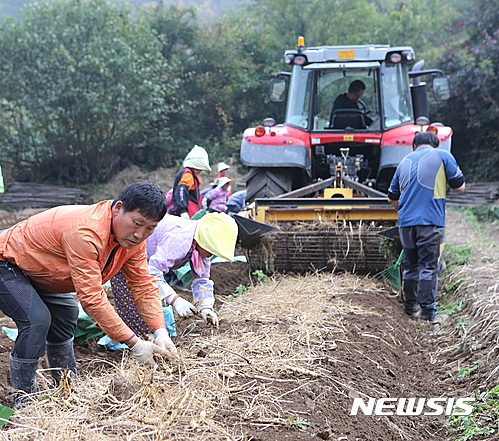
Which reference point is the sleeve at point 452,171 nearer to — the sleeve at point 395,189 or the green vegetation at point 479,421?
the sleeve at point 395,189

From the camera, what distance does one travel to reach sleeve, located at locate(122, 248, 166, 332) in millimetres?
2902

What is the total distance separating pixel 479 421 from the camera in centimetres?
264

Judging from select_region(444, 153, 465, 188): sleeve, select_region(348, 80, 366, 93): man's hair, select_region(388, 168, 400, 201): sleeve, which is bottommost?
select_region(388, 168, 400, 201): sleeve

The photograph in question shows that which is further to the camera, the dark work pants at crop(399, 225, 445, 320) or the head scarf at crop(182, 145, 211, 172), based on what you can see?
the head scarf at crop(182, 145, 211, 172)

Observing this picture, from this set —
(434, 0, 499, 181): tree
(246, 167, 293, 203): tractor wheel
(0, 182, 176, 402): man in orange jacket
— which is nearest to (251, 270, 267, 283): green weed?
(246, 167, 293, 203): tractor wheel

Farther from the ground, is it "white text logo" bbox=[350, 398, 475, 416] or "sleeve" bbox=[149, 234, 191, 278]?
"sleeve" bbox=[149, 234, 191, 278]

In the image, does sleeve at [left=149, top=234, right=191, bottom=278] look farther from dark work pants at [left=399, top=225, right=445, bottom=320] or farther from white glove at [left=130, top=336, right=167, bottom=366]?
dark work pants at [left=399, top=225, right=445, bottom=320]

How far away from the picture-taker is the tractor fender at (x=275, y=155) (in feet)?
20.0

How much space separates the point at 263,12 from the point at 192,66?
481 centimetres

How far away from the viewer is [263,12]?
2156 centimetres

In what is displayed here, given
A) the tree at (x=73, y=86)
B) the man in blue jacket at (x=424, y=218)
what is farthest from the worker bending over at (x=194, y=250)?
the tree at (x=73, y=86)

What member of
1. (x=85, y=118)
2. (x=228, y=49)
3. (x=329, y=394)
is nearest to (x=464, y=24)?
(x=228, y=49)

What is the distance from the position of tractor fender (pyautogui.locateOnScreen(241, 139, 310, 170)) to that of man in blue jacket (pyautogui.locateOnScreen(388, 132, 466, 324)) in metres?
1.60

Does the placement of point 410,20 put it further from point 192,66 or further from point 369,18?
point 192,66
